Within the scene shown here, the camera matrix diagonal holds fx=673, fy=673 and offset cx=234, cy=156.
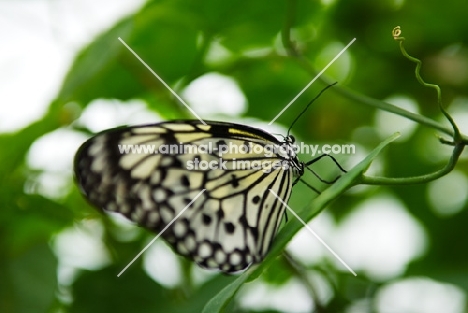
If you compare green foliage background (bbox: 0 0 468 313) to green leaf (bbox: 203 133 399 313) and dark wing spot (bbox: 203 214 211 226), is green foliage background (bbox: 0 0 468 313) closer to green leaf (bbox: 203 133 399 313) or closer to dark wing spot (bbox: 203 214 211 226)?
dark wing spot (bbox: 203 214 211 226)

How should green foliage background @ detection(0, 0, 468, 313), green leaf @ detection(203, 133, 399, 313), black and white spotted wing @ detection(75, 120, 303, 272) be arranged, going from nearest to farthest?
green leaf @ detection(203, 133, 399, 313) < black and white spotted wing @ detection(75, 120, 303, 272) < green foliage background @ detection(0, 0, 468, 313)

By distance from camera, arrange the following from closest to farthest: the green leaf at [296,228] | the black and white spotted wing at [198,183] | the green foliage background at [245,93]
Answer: the green leaf at [296,228] < the black and white spotted wing at [198,183] < the green foliage background at [245,93]

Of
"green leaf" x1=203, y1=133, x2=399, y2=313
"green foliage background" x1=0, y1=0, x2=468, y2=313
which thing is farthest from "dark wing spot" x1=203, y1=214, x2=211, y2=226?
"green leaf" x1=203, y1=133, x2=399, y2=313

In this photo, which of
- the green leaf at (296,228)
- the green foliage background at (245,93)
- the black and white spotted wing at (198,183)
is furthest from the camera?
the green foliage background at (245,93)

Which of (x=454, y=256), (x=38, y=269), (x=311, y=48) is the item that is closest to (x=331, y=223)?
(x=454, y=256)

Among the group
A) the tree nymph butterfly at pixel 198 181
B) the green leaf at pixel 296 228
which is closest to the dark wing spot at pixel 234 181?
the tree nymph butterfly at pixel 198 181

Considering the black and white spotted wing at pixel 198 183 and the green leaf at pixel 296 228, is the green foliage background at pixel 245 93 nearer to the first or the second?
the black and white spotted wing at pixel 198 183

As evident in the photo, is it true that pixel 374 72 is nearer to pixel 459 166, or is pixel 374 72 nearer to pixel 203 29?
pixel 459 166
